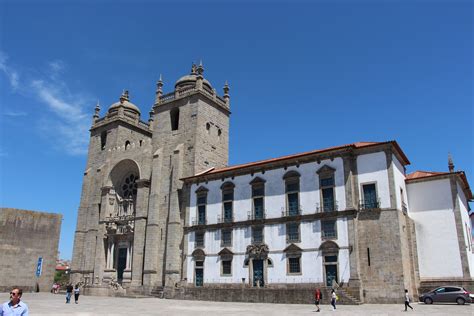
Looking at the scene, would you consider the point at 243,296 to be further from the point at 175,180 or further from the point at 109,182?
the point at 109,182

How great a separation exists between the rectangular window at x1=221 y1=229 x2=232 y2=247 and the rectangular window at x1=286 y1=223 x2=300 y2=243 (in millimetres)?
5079

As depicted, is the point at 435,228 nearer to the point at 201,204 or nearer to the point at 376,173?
the point at 376,173

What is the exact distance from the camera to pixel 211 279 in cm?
3117

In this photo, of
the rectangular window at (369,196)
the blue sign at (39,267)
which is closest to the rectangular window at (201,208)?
the rectangular window at (369,196)

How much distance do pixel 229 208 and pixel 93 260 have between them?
56.0ft

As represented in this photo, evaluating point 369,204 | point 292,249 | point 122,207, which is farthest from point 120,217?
point 369,204

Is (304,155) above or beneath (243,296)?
above

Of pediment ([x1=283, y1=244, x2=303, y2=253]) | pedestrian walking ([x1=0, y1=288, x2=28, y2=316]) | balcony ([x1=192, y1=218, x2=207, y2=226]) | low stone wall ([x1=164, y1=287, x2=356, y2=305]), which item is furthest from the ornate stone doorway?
pedestrian walking ([x1=0, y1=288, x2=28, y2=316])

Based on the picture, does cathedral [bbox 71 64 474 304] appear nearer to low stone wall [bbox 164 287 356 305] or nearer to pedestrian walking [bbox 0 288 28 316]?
low stone wall [bbox 164 287 356 305]

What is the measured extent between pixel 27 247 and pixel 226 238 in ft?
72.8

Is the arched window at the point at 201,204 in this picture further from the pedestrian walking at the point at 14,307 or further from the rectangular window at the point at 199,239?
the pedestrian walking at the point at 14,307

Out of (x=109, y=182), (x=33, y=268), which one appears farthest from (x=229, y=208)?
(x=33, y=268)

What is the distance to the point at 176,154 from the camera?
1451 inches

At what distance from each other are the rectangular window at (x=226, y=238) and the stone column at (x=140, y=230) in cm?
914
